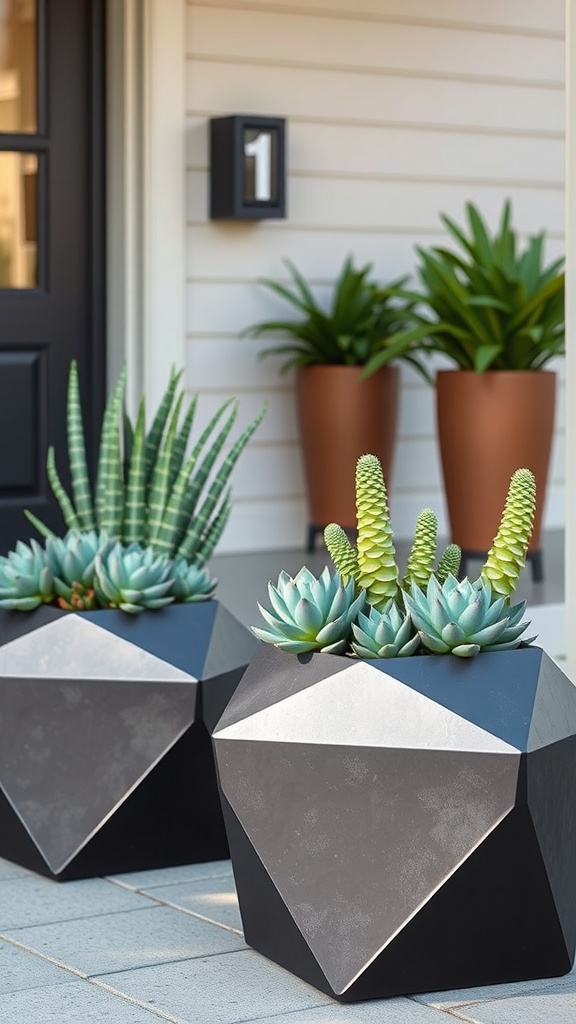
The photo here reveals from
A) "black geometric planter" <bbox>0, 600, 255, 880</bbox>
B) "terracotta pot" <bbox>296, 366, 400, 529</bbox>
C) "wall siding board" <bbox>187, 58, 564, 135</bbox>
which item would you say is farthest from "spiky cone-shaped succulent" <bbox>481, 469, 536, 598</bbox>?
"wall siding board" <bbox>187, 58, 564, 135</bbox>

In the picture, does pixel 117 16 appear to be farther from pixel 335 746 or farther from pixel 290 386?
pixel 335 746

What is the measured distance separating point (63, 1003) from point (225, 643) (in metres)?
0.82

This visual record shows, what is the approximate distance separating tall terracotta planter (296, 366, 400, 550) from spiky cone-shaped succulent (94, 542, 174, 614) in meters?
2.35

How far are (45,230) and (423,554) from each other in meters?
2.88

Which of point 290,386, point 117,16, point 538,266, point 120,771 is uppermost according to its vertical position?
point 117,16

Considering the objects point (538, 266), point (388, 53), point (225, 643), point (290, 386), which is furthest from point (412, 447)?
point (225, 643)

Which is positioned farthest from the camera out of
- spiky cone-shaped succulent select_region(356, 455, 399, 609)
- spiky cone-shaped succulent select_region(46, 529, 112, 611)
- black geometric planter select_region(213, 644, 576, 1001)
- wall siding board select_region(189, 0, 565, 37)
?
wall siding board select_region(189, 0, 565, 37)

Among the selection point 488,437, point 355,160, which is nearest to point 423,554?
point 488,437

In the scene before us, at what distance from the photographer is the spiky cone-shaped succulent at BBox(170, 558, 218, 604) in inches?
114

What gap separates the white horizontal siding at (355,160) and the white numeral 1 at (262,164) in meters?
0.15

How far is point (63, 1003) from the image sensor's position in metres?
2.15

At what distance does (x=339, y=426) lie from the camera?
5.13 meters

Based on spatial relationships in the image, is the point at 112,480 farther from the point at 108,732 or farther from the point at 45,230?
the point at 45,230

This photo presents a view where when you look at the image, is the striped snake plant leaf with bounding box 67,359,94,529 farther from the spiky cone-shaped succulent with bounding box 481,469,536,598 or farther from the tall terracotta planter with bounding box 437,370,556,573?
the tall terracotta planter with bounding box 437,370,556,573
